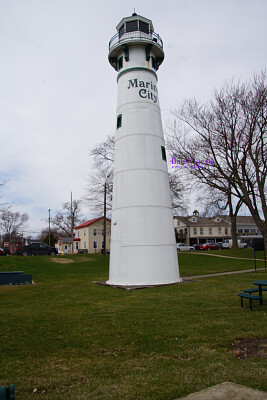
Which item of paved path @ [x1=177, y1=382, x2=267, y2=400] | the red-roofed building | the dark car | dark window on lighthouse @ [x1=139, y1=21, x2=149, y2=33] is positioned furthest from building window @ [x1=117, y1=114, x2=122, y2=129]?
the red-roofed building

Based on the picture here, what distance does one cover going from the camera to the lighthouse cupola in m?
15.0

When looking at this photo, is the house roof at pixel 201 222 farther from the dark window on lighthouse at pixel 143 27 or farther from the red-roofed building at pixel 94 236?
the dark window on lighthouse at pixel 143 27

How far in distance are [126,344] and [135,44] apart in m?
13.2

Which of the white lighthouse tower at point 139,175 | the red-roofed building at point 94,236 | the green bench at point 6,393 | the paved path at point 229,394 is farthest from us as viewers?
the red-roofed building at point 94,236

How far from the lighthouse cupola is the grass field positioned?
406 inches

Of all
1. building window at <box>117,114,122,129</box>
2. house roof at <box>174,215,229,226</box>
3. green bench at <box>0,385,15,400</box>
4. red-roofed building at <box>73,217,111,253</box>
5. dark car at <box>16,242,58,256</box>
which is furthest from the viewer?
house roof at <box>174,215,229,226</box>

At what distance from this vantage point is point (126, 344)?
20.3ft

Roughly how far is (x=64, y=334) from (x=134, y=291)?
5.47 meters

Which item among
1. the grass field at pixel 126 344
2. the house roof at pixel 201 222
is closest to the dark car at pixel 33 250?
the grass field at pixel 126 344

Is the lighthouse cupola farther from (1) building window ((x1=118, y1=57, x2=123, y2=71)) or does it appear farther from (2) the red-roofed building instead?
(2) the red-roofed building

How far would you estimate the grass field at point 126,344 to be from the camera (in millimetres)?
4340

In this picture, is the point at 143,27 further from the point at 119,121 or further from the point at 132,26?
the point at 119,121

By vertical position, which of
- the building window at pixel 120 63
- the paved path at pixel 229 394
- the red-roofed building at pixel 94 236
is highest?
the building window at pixel 120 63

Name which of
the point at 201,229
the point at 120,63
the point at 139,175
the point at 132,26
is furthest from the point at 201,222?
the point at 139,175
